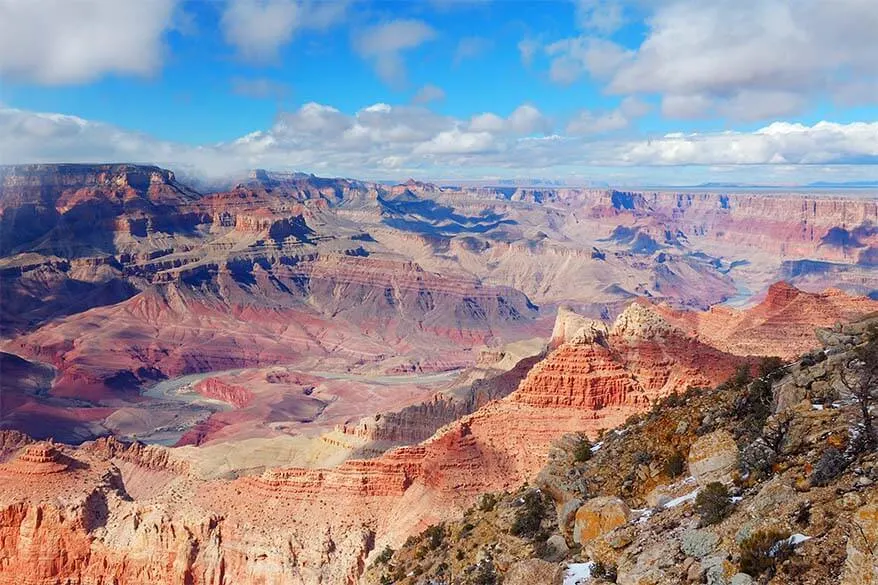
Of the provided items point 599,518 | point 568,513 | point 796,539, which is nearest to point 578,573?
point 599,518

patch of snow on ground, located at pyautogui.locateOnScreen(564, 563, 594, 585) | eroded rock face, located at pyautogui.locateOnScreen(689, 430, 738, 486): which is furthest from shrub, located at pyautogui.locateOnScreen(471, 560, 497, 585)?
eroded rock face, located at pyautogui.locateOnScreen(689, 430, 738, 486)

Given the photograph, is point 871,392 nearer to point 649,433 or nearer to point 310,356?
point 649,433

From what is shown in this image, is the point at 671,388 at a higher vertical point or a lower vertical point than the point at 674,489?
lower

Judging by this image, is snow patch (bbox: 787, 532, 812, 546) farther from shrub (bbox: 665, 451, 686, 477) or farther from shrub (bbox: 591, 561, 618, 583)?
shrub (bbox: 665, 451, 686, 477)

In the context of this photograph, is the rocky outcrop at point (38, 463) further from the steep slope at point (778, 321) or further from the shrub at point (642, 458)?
the steep slope at point (778, 321)

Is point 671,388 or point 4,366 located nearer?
point 671,388

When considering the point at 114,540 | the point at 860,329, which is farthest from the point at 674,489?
the point at 114,540
